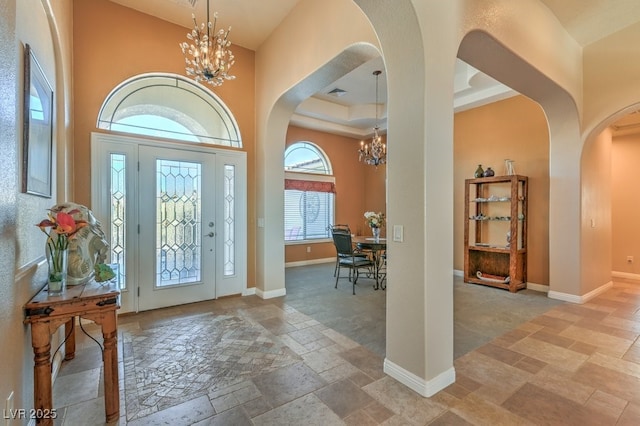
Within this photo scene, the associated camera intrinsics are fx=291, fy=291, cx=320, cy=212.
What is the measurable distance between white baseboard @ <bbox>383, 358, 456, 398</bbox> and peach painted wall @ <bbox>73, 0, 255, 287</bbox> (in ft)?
12.2

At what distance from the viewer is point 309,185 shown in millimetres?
7180

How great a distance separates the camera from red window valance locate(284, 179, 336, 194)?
6898 millimetres

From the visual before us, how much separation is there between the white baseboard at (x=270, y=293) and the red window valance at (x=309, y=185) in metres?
2.91

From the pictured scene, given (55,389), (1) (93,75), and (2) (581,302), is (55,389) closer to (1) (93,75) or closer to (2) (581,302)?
(1) (93,75)

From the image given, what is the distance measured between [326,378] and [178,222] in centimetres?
292

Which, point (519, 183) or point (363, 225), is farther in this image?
point (363, 225)


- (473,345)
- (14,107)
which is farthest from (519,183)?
(14,107)

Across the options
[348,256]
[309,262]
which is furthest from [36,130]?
[309,262]

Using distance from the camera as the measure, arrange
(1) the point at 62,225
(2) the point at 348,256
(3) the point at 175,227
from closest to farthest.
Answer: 1. (1) the point at 62,225
2. (3) the point at 175,227
3. (2) the point at 348,256

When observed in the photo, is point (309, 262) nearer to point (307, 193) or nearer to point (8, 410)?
point (307, 193)

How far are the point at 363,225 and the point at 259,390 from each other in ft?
20.9

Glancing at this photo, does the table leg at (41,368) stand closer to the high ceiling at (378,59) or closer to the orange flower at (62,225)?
the orange flower at (62,225)

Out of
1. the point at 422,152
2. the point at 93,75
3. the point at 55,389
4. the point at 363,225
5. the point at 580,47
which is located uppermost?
the point at 580,47

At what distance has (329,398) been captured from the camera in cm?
205
